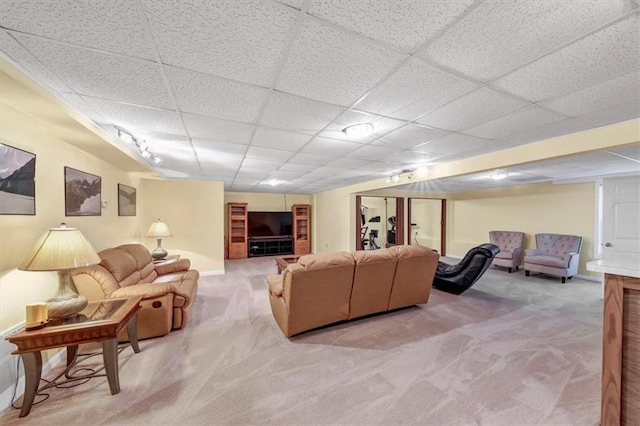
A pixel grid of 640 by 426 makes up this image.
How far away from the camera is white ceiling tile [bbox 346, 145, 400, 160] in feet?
9.80

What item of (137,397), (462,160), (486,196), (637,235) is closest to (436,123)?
(462,160)

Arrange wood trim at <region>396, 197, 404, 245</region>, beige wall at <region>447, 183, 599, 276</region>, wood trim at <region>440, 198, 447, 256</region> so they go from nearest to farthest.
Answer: beige wall at <region>447, 183, 599, 276</region>
wood trim at <region>396, 197, 404, 245</region>
wood trim at <region>440, 198, 447, 256</region>

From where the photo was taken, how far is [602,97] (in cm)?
168

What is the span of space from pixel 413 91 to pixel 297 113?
89 cm

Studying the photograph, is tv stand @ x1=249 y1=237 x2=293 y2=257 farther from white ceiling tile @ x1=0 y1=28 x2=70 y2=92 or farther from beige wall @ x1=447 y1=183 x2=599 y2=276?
white ceiling tile @ x1=0 y1=28 x2=70 y2=92

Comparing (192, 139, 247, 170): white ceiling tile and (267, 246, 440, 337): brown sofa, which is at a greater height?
(192, 139, 247, 170): white ceiling tile

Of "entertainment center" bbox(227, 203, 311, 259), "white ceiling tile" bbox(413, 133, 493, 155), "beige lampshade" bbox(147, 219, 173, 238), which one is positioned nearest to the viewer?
"white ceiling tile" bbox(413, 133, 493, 155)

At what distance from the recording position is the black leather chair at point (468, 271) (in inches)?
148

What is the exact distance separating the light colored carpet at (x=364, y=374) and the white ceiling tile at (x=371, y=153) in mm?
2158

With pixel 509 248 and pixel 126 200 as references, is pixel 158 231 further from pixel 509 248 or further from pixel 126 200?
pixel 509 248

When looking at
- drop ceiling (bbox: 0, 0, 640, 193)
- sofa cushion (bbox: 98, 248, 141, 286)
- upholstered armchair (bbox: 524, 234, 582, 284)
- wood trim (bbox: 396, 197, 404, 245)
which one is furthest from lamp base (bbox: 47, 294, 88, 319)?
upholstered armchair (bbox: 524, 234, 582, 284)

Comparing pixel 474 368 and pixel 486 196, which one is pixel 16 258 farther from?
pixel 486 196

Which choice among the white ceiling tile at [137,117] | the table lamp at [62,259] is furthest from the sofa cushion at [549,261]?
the table lamp at [62,259]

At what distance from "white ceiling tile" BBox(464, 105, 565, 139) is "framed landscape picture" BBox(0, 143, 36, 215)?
3735mm
